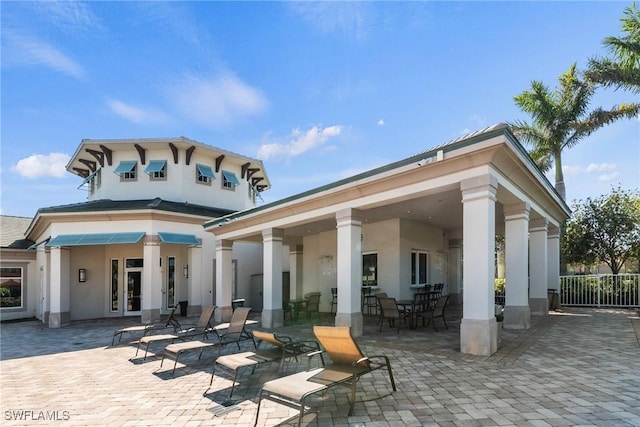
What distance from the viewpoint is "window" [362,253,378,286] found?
13906mm

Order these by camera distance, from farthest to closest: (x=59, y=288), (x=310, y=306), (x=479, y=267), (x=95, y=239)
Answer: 1. (x=59, y=288)
2. (x=95, y=239)
3. (x=310, y=306)
4. (x=479, y=267)

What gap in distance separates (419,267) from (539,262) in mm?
4335

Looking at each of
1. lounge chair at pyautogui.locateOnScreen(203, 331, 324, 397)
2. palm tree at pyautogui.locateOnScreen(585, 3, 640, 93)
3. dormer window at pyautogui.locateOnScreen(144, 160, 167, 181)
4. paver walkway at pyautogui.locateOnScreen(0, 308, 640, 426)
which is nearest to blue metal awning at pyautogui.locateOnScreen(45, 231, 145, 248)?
dormer window at pyautogui.locateOnScreen(144, 160, 167, 181)

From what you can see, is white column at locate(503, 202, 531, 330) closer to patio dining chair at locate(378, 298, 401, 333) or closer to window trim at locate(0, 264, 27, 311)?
patio dining chair at locate(378, 298, 401, 333)

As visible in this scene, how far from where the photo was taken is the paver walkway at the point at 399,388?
4.19 m

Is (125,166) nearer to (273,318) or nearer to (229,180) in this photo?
(229,180)

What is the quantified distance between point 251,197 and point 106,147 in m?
8.24

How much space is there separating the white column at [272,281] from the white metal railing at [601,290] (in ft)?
42.7

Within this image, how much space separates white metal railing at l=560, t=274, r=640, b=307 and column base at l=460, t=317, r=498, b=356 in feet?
39.0

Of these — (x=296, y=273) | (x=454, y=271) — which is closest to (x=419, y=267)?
(x=454, y=271)

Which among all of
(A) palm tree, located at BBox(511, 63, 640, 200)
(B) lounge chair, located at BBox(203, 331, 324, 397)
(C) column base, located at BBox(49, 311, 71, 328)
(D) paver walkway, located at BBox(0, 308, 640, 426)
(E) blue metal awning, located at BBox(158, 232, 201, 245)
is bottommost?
(C) column base, located at BBox(49, 311, 71, 328)

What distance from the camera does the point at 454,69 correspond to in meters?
10.1

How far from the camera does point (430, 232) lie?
15180 mm

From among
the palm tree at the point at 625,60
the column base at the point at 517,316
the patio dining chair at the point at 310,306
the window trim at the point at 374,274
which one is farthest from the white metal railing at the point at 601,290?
the patio dining chair at the point at 310,306
